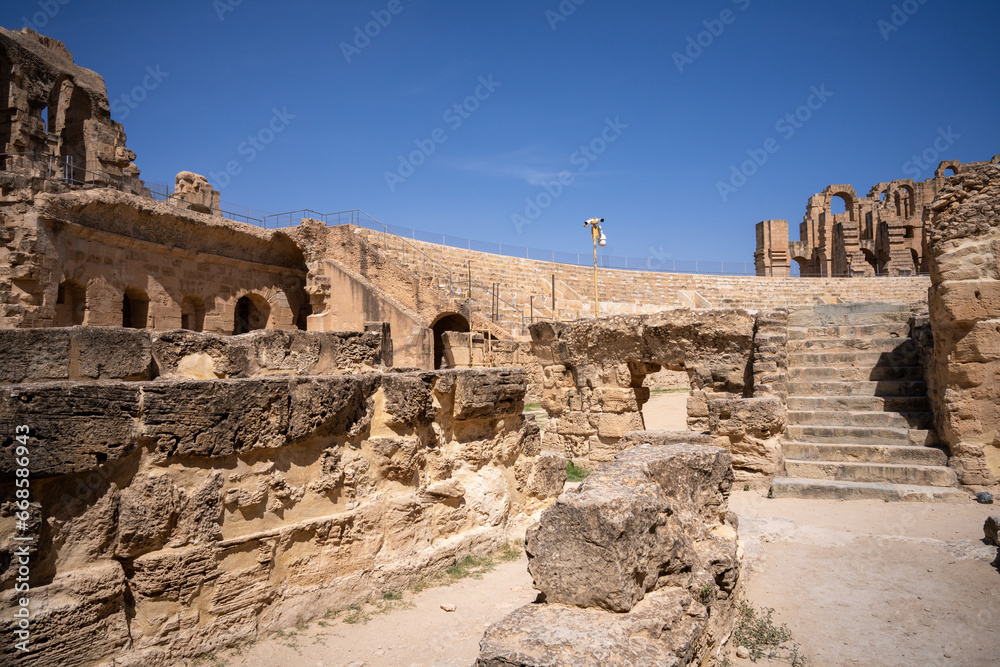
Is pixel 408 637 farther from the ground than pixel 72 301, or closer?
closer

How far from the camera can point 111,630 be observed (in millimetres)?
2633

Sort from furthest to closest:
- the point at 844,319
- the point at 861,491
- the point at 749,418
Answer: the point at 844,319 → the point at 749,418 → the point at 861,491

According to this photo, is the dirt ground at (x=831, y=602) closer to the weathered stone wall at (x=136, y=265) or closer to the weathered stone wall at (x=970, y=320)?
the weathered stone wall at (x=970, y=320)

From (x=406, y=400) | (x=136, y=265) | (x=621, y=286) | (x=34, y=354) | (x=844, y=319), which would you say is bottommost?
(x=406, y=400)

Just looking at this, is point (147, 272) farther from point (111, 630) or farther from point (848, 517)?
point (848, 517)

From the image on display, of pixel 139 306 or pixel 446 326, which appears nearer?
pixel 139 306

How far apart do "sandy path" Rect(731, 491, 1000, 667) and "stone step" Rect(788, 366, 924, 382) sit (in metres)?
2.40

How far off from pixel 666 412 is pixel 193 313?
1248cm

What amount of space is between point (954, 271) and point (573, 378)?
4678 millimetres

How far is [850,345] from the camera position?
8461 mm

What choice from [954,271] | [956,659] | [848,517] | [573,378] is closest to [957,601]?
[956,659]

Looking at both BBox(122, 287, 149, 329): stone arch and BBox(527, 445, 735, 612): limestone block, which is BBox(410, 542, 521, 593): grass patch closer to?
BBox(527, 445, 735, 612): limestone block

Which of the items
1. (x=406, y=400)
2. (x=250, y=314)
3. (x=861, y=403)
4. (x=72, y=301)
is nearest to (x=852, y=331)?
(x=861, y=403)

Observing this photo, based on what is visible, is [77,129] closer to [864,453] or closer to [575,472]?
[575,472]
